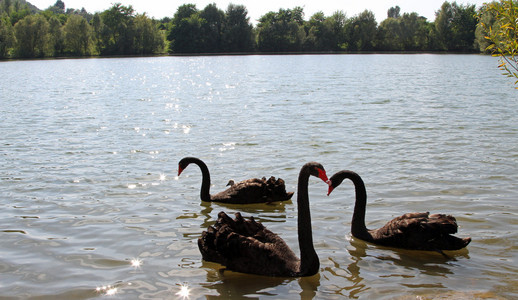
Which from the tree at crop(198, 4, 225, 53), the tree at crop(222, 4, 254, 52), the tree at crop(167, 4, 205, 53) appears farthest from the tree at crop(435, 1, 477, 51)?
the tree at crop(167, 4, 205, 53)

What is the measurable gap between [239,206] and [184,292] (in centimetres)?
300

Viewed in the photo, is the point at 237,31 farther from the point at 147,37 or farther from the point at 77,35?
the point at 77,35

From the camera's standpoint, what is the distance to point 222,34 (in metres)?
116

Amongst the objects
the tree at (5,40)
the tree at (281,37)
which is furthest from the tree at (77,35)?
the tree at (281,37)

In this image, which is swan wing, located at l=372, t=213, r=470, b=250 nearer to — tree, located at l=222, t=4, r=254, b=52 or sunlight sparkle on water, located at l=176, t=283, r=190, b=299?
sunlight sparkle on water, located at l=176, t=283, r=190, b=299

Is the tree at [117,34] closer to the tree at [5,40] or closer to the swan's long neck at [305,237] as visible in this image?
the tree at [5,40]

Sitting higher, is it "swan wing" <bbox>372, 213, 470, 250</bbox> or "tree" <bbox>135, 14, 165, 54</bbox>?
"tree" <bbox>135, 14, 165, 54</bbox>

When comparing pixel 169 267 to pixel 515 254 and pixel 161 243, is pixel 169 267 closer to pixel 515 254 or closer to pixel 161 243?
pixel 161 243

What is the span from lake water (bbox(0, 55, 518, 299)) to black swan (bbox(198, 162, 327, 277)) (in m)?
0.13

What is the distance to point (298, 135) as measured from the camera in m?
13.5

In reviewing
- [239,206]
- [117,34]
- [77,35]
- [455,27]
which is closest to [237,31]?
[117,34]

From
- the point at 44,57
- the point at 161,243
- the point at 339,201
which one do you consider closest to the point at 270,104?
the point at 339,201

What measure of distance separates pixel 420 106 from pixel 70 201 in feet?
48.5

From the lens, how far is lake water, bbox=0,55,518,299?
514 cm
